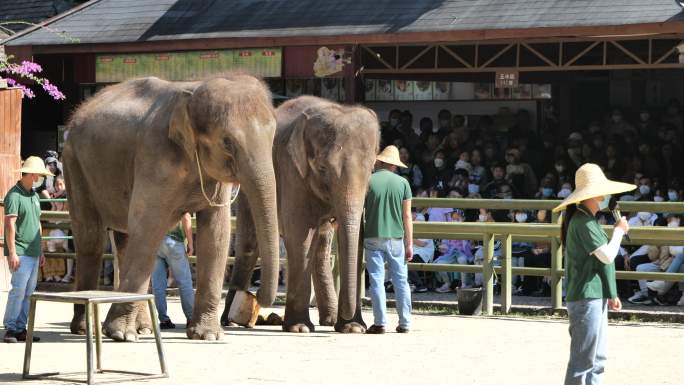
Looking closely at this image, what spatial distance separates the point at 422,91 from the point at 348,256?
477 inches

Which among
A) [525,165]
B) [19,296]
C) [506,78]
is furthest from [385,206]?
[506,78]

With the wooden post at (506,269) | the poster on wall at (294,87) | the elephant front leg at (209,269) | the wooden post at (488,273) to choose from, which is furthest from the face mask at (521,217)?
the poster on wall at (294,87)

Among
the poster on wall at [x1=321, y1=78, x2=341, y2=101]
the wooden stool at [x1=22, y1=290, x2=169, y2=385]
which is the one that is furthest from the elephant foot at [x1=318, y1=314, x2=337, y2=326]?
the poster on wall at [x1=321, y1=78, x2=341, y2=101]

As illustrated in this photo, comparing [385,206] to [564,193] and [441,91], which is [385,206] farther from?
[441,91]

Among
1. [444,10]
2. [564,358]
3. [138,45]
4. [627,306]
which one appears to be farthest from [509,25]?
[564,358]

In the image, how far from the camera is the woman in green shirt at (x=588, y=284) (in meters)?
9.41

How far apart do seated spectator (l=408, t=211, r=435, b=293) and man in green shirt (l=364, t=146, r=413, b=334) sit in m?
4.01

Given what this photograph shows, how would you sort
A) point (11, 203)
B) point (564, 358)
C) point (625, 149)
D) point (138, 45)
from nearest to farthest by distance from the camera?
point (564, 358)
point (11, 203)
point (625, 149)
point (138, 45)

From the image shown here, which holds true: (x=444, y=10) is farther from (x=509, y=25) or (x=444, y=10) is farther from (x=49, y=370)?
(x=49, y=370)

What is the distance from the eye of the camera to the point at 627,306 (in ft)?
54.2

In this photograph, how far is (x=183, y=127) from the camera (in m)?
13.1

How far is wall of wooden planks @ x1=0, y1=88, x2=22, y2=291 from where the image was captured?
64.0 feet

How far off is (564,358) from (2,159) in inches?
382

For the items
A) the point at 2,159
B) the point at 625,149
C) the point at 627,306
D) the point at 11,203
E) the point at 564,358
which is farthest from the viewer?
the point at 625,149
